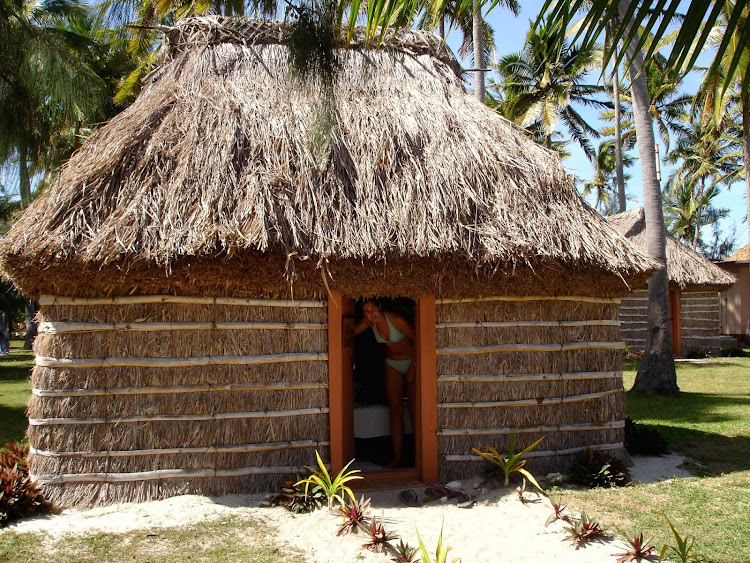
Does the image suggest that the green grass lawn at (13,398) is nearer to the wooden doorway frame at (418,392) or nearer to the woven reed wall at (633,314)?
the wooden doorway frame at (418,392)

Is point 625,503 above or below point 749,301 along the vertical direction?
below

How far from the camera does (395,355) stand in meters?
6.09

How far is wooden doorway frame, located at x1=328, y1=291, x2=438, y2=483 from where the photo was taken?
17.7 ft

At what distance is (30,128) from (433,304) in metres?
5.93

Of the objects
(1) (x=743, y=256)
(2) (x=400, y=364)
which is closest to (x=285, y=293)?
(2) (x=400, y=364)

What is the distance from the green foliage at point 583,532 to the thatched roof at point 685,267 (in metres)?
11.9

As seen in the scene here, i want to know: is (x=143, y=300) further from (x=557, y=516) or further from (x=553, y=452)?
(x=553, y=452)

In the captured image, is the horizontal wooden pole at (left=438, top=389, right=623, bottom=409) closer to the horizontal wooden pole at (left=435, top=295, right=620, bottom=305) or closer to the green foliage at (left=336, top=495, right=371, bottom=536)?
the horizontal wooden pole at (left=435, top=295, right=620, bottom=305)

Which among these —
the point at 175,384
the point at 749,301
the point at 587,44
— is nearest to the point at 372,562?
the point at 175,384

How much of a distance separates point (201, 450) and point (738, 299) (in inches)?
909

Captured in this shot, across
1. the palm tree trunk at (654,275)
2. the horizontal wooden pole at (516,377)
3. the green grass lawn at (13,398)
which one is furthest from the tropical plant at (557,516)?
the palm tree trunk at (654,275)

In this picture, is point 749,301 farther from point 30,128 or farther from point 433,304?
point 30,128

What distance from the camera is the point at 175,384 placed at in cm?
516

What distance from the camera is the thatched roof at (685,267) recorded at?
15203 millimetres
